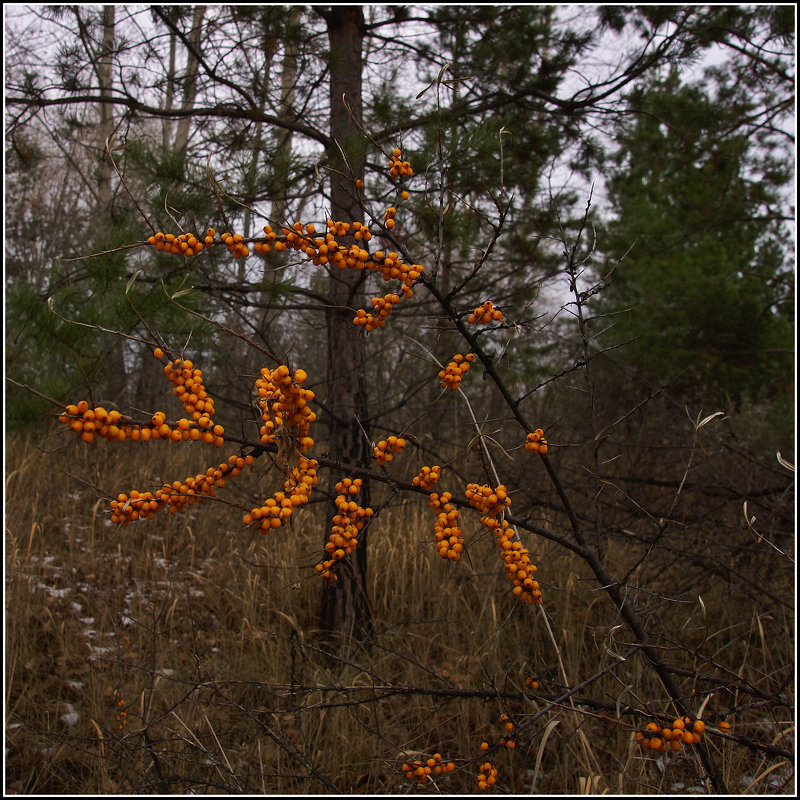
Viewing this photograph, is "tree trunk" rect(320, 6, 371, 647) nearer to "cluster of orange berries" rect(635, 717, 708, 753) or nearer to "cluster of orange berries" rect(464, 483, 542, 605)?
"cluster of orange berries" rect(464, 483, 542, 605)

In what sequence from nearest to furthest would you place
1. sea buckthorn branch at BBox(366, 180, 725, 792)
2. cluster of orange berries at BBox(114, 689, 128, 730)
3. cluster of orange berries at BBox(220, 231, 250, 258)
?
cluster of orange berries at BBox(220, 231, 250, 258)
sea buckthorn branch at BBox(366, 180, 725, 792)
cluster of orange berries at BBox(114, 689, 128, 730)

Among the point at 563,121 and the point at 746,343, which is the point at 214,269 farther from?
the point at 746,343

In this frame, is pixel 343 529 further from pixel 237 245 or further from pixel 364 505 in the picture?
pixel 364 505

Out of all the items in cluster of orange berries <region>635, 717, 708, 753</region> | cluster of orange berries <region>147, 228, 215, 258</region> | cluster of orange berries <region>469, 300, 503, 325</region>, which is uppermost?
cluster of orange berries <region>147, 228, 215, 258</region>

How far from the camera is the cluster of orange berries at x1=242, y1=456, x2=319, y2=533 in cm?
108

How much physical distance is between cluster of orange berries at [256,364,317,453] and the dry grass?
0.88 metres

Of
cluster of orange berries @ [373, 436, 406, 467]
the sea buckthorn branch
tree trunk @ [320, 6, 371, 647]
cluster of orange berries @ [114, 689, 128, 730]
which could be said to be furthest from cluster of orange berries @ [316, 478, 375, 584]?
tree trunk @ [320, 6, 371, 647]

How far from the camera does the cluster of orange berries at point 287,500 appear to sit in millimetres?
1084

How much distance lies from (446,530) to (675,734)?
69 cm

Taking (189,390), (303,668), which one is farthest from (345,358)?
(189,390)

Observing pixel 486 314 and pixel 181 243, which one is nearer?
pixel 181 243

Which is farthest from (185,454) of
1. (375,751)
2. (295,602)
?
(375,751)

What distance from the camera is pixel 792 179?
6.55m

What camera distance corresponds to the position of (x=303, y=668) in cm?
285
